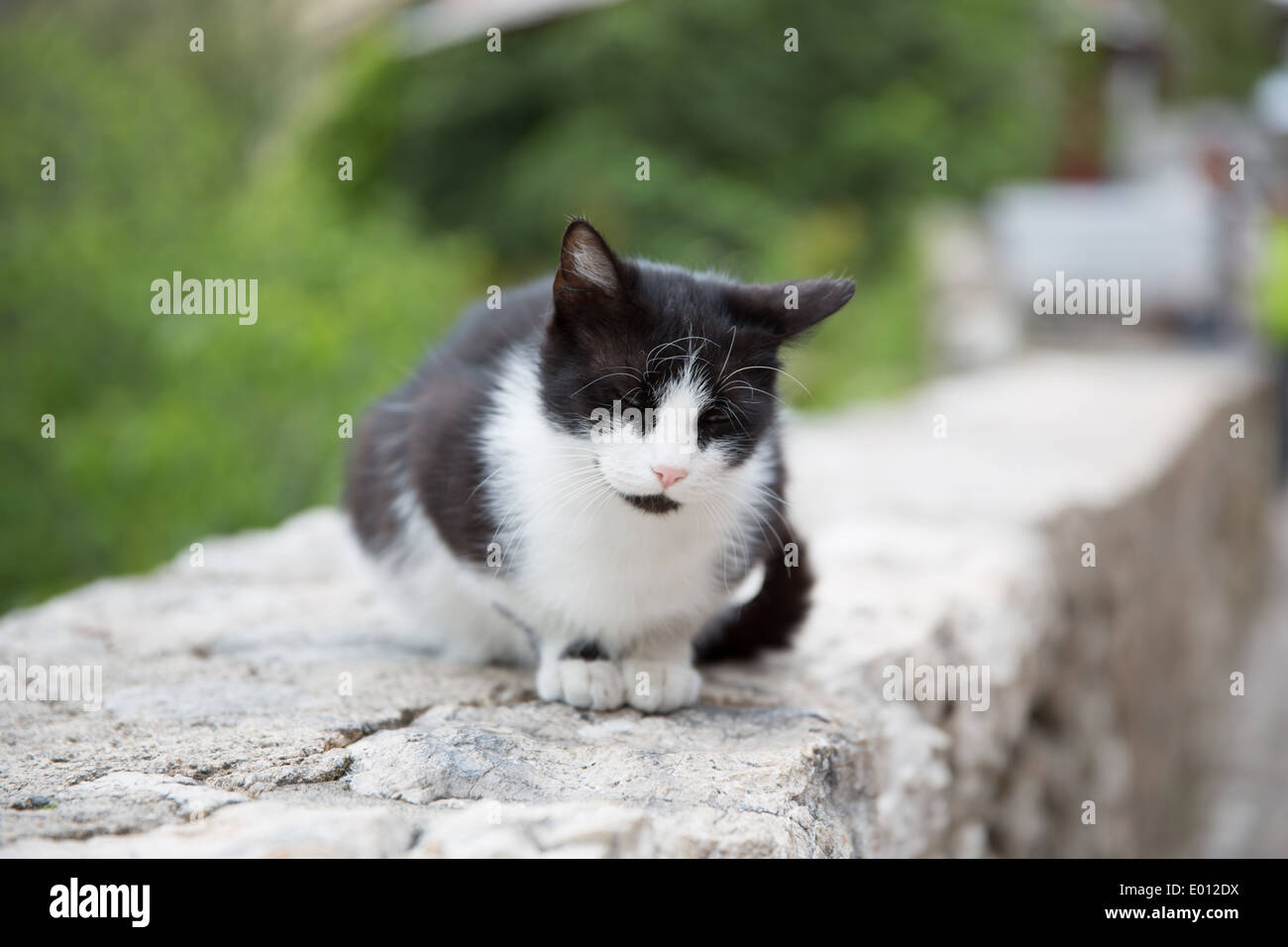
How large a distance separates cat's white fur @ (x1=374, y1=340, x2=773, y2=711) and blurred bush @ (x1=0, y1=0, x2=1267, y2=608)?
102 inches

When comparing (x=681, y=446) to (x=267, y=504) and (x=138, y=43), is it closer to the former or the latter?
(x=267, y=504)

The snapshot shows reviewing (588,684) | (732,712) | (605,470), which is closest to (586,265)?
(605,470)

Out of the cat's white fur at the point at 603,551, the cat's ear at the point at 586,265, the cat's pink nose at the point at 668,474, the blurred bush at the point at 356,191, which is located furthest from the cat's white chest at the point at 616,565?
the blurred bush at the point at 356,191

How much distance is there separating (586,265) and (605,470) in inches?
11.9

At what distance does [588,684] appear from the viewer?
1943 millimetres

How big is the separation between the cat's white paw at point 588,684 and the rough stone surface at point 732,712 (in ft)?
0.09

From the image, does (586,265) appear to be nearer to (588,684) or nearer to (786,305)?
(786,305)

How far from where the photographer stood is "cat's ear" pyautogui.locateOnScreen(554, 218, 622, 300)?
1702 millimetres

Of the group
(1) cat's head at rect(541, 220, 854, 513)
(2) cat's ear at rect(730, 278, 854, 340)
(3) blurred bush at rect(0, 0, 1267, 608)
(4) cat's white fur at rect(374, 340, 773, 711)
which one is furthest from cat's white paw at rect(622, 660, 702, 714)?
(3) blurred bush at rect(0, 0, 1267, 608)

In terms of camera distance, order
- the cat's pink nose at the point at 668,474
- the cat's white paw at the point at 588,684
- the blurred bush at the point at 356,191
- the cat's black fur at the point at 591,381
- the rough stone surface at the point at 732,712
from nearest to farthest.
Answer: the rough stone surface at the point at 732,712, the cat's pink nose at the point at 668,474, the cat's black fur at the point at 591,381, the cat's white paw at the point at 588,684, the blurred bush at the point at 356,191

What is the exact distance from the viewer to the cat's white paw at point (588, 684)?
6.38 ft

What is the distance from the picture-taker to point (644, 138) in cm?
985

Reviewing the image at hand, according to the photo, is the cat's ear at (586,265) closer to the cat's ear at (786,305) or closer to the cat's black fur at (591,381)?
the cat's black fur at (591,381)

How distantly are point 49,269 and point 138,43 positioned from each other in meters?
4.31
